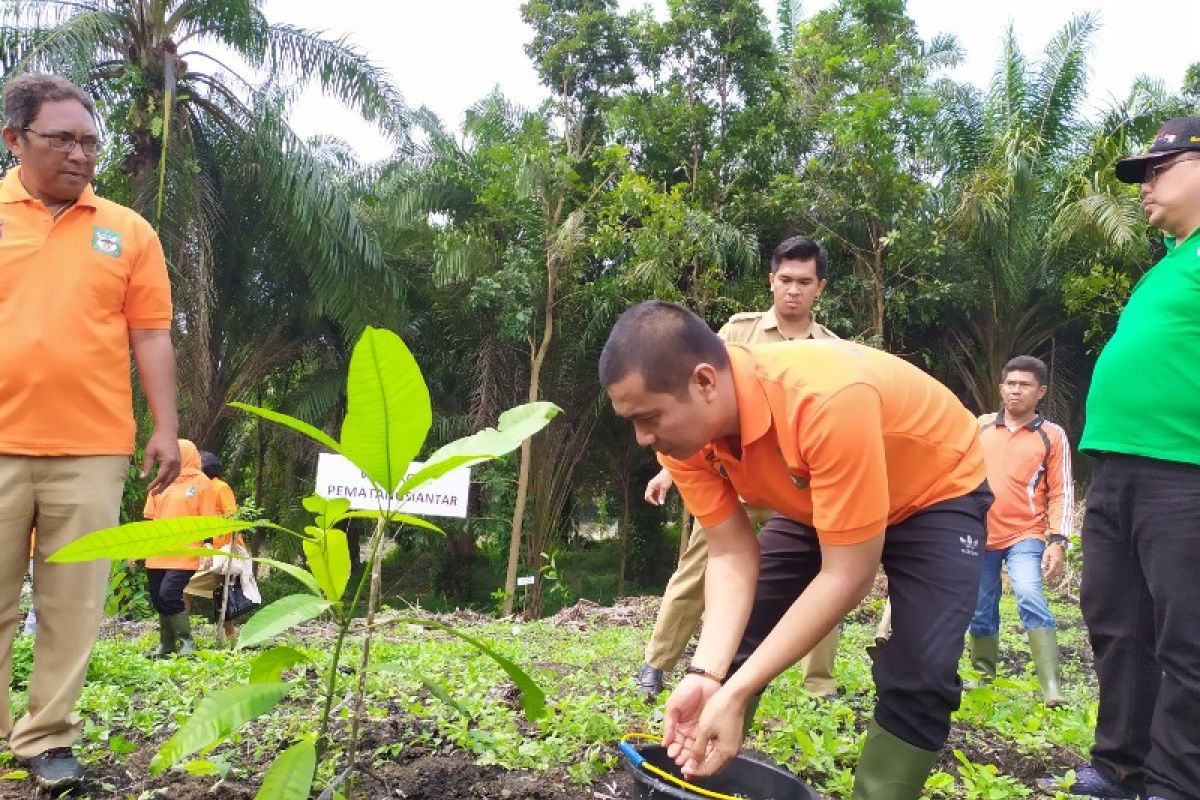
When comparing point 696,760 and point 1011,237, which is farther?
point 1011,237

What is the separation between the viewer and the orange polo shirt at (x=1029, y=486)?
176 inches

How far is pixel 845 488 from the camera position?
1.90 meters

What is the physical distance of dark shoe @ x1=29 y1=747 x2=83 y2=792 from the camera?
2.43 metres

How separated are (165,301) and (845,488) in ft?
7.09

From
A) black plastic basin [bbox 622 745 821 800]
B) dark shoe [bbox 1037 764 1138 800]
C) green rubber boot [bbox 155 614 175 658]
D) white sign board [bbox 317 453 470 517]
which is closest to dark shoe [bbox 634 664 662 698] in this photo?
black plastic basin [bbox 622 745 821 800]

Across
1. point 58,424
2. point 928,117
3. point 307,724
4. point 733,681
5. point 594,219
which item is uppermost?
point 928,117

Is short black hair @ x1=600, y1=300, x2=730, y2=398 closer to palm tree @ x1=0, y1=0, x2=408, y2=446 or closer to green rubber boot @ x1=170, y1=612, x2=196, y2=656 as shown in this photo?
green rubber boot @ x1=170, y1=612, x2=196, y2=656

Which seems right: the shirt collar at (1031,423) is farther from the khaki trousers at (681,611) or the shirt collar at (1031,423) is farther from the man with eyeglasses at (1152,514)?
the man with eyeglasses at (1152,514)

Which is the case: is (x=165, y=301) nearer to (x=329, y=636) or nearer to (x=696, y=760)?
(x=696, y=760)

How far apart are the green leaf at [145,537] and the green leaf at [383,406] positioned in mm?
209

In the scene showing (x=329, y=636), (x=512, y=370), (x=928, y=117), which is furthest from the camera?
(x=512, y=370)

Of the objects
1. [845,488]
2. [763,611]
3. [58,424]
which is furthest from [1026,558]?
[58,424]

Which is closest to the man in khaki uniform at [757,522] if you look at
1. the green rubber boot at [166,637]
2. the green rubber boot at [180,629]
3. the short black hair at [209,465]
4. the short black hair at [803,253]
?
the short black hair at [803,253]

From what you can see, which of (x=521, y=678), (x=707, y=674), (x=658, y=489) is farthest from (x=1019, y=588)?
(x=521, y=678)
